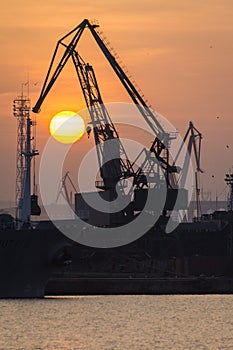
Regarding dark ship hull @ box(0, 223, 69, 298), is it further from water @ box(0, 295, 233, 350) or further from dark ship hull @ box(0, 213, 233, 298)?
water @ box(0, 295, 233, 350)

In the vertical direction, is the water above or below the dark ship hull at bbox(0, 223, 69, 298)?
below

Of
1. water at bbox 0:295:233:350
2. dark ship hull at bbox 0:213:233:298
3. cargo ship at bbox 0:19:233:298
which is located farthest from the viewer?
cargo ship at bbox 0:19:233:298

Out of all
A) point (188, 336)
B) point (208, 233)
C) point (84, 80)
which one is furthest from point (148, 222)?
point (188, 336)

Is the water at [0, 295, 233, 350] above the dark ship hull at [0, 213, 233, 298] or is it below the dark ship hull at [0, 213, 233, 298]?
below

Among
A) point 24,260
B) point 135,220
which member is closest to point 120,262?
point 135,220

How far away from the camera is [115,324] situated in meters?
107

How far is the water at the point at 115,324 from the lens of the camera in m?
93.1

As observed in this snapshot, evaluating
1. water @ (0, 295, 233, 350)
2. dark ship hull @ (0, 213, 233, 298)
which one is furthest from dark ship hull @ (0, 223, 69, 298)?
water @ (0, 295, 233, 350)

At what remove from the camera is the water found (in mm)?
93062

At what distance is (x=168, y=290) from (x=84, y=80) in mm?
31769

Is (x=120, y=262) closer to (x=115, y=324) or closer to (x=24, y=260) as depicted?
(x=24, y=260)

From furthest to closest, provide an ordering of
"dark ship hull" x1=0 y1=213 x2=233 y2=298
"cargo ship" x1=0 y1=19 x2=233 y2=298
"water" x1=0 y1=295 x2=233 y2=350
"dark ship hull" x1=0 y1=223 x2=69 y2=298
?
1. "cargo ship" x1=0 y1=19 x2=233 y2=298
2. "dark ship hull" x1=0 y1=213 x2=233 y2=298
3. "dark ship hull" x1=0 y1=223 x2=69 y2=298
4. "water" x1=0 y1=295 x2=233 y2=350

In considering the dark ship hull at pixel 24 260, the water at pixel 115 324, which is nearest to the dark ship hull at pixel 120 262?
the dark ship hull at pixel 24 260

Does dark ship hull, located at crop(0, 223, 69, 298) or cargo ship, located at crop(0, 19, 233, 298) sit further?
cargo ship, located at crop(0, 19, 233, 298)
